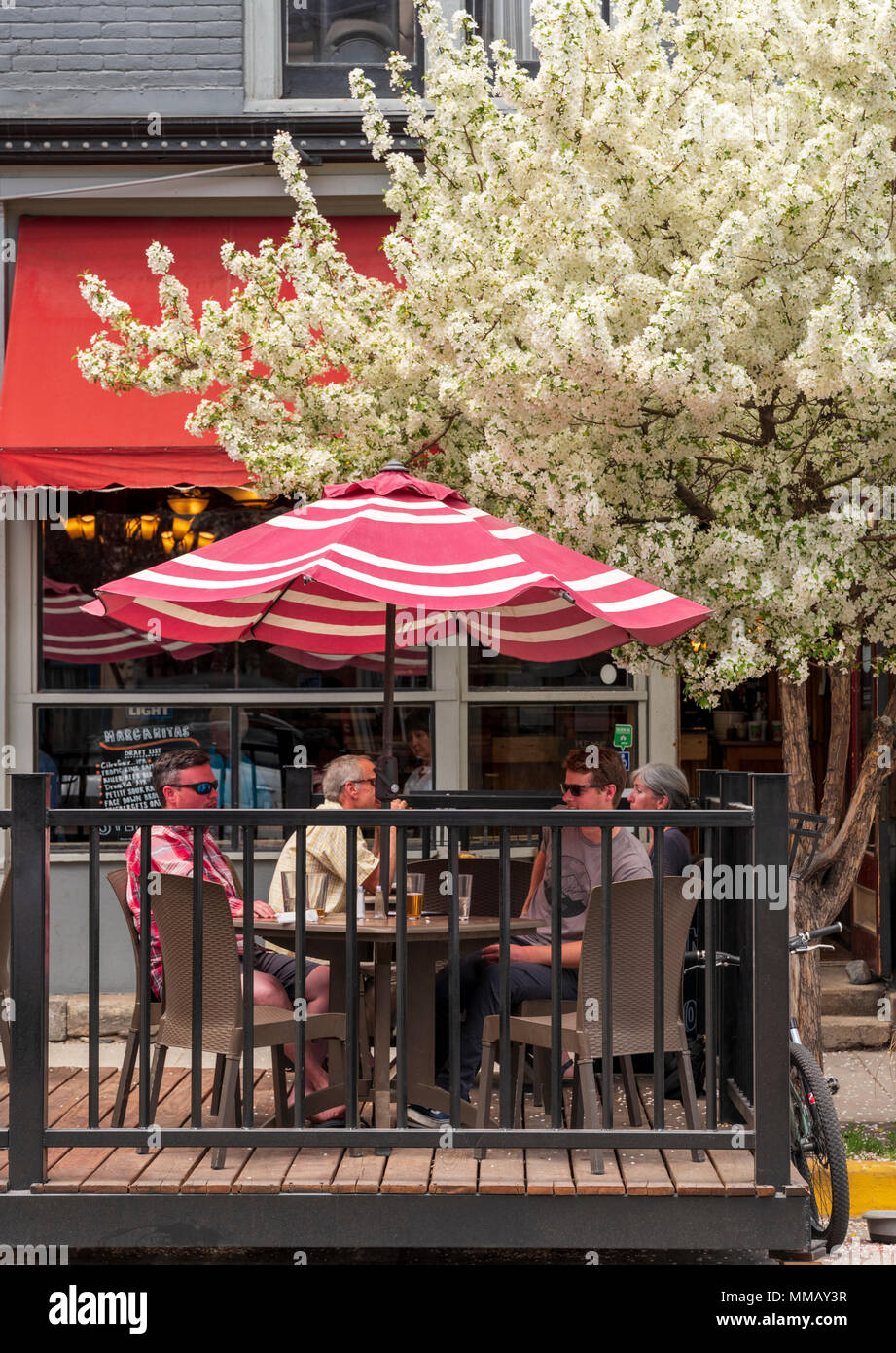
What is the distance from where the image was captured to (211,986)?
14.9 ft

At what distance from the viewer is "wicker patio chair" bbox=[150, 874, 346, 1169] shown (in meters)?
4.48

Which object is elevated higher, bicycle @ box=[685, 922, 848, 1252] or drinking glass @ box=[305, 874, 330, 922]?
drinking glass @ box=[305, 874, 330, 922]

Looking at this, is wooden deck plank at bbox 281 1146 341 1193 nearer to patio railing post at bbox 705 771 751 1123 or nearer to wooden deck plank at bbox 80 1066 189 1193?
wooden deck plank at bbox 80 1066 189 1193

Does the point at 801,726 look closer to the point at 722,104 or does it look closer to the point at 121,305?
the point at 722,104

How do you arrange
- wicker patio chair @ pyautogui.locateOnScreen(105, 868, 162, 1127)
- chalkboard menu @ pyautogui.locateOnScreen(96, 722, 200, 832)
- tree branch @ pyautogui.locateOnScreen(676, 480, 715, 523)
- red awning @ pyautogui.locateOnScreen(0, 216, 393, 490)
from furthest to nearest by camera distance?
1. chalkboard menu @ pyautogui.locateOnScreen(96, 722, 200, 832)
2. red awning @ pyautogui.locateOnScreen(0, 216, 393, 490)
3. tree branch @ pyautogui.locateOnScreen(676, 480, 715, 523)
4. wicker patio chair @ pyautogui.locateOnScreen(105, 868, 162, 1127)

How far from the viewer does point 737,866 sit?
4.58 meters

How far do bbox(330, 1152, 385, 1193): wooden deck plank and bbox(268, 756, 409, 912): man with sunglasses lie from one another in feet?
5.15

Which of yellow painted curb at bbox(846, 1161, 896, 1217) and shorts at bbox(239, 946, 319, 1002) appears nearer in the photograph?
shorts at bbox(239, 946, 319, 1002)

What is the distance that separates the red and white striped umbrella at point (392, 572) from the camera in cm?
486

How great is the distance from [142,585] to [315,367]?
2.51 metres

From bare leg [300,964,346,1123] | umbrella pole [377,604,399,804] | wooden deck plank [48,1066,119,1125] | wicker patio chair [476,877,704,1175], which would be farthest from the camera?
bare leg [300,964,346,1123]

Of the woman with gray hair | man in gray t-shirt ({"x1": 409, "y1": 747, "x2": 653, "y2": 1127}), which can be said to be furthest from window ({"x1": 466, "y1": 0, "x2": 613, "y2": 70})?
man in gray t-shirt ({"x1": 409, "y1": 747, "x2": 653, "y2": 1127})

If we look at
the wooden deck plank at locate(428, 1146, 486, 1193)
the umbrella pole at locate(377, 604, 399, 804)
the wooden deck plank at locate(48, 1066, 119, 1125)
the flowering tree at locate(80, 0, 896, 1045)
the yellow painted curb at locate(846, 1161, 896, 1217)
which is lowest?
the yellow painted curb at locate(846, 1161, 896, 1217)
